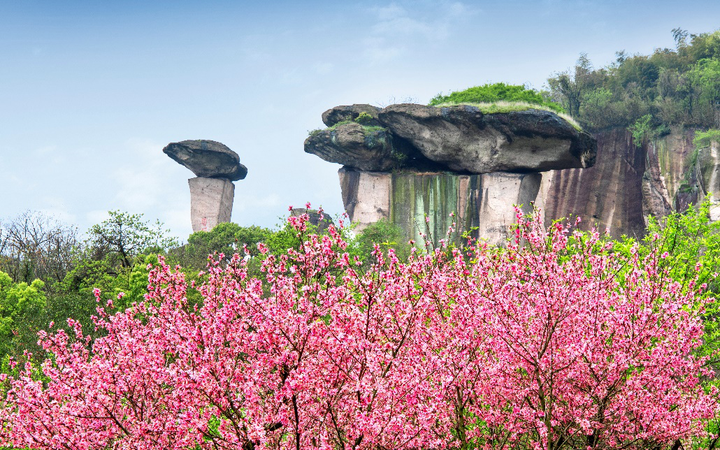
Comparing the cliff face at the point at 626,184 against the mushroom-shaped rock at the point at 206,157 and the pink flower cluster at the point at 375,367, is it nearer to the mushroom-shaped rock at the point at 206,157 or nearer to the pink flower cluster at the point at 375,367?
the mushroom-shaped rock at the point at 206,157

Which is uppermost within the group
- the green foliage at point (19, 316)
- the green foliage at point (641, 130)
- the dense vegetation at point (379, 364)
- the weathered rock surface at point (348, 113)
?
the weathered rock surface at point (348, 113)

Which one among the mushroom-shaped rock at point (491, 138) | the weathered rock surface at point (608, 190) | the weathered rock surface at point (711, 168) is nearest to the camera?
the weathered rock surface at point (711, 168)

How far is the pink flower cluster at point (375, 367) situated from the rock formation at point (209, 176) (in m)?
46.8

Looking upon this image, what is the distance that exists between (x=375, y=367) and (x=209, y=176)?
171 ft

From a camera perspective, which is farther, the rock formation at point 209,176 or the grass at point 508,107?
the rock formation at point 209,176

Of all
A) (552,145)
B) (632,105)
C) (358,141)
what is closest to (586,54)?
(632,105)

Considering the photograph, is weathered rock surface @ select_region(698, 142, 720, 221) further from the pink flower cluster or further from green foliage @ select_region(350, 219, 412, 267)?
the pink flower cluster

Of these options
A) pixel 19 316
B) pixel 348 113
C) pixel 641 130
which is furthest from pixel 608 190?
pixel 19 316

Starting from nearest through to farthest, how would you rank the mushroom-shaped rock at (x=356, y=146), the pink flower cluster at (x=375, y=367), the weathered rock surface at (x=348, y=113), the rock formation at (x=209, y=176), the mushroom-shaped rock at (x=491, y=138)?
the pink flower cluster at (x=375, y=367), the mushroom-shaped rock at (x=491, y=138), the mushroom-shaped rock at (x=356, y=146), the weathered rock surface at (x=348, y=113), the rock formation at (x=209, y=176)

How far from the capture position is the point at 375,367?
634 cm

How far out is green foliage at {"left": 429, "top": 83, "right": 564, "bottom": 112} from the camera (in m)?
42.0

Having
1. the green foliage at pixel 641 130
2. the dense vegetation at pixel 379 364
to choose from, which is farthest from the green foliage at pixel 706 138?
the dense vegetation at pixel 379 364

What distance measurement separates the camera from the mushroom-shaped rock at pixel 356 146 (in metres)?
44.6

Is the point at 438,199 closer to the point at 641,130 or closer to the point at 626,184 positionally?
the point at 626,184
